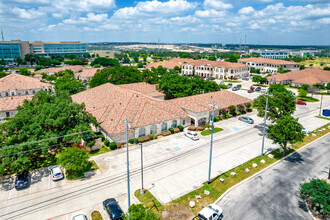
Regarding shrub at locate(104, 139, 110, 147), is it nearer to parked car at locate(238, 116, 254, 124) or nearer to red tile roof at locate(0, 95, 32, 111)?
parked car at locate(238, 116, 254, 124)

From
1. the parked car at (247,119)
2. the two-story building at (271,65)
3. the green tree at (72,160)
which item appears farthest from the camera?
the two-story building at (271,65)

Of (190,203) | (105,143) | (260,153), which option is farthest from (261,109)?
(105,143)

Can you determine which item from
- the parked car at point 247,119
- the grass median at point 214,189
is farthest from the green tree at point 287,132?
the parked car at point 247,119

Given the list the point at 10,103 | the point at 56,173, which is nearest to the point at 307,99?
the point at 56,173

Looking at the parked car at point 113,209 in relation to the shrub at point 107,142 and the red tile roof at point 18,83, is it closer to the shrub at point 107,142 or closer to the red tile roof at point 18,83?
the shrub at point 107,142

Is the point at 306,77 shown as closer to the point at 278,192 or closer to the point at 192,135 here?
the point at 192,135

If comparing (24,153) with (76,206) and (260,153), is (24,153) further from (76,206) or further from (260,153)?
(260,153)
